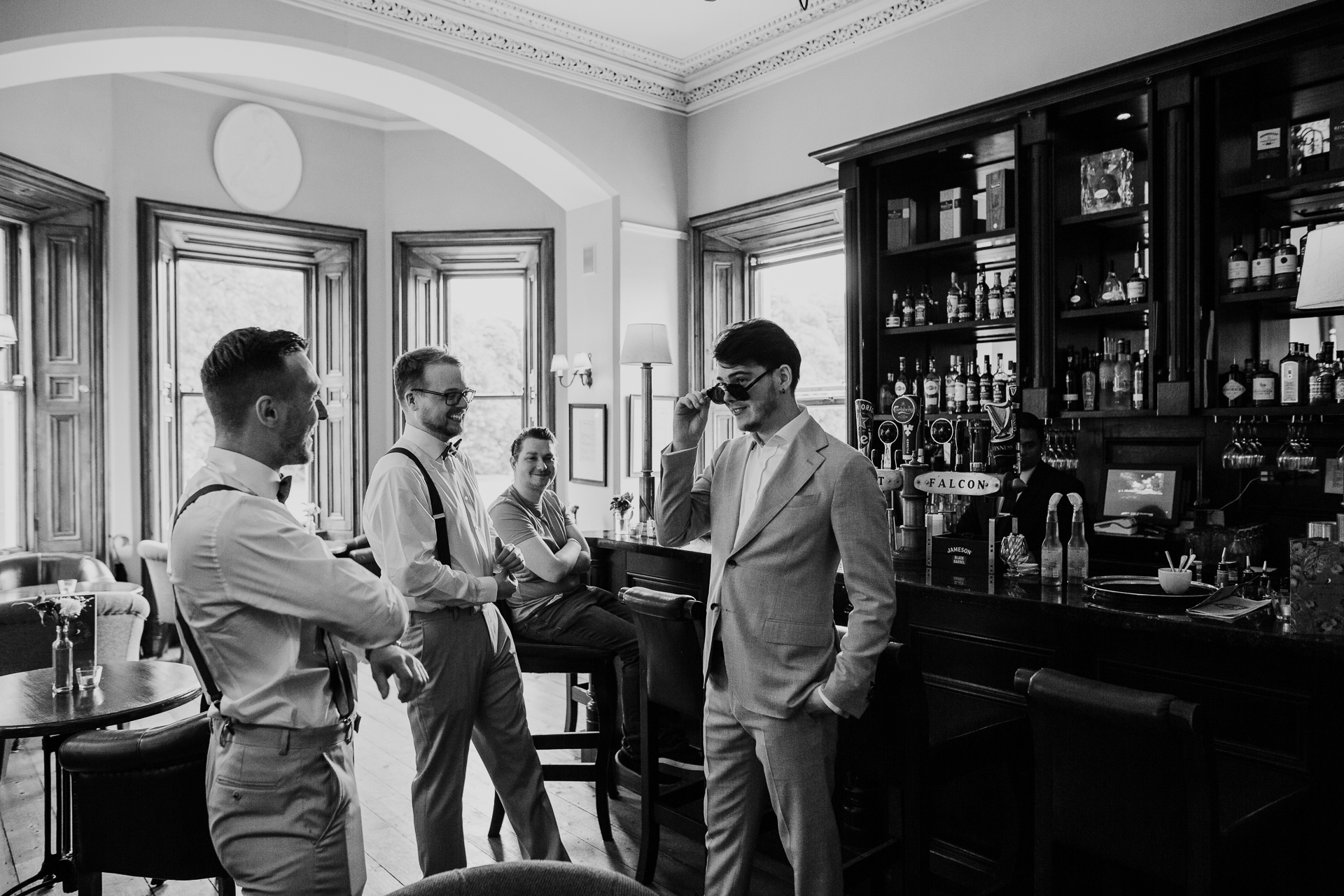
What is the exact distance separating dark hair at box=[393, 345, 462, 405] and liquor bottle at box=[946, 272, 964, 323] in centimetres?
301

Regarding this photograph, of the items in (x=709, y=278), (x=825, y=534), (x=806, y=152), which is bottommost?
(x=825, y=534)

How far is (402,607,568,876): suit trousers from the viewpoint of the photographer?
8.82 ft

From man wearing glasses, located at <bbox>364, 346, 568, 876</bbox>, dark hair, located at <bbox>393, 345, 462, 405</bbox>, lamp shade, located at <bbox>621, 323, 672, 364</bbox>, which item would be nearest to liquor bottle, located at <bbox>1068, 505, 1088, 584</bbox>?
man wearing glasses, located at <bbox>364, 346, 568, 876</bbox>

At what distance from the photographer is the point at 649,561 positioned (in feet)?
14.3

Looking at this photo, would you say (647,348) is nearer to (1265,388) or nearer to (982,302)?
(982,302)

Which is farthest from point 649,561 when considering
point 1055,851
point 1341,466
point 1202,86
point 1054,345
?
point 1202,86

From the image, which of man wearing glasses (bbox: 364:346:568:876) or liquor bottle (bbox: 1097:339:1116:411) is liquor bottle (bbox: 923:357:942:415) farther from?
man wearing glasses (bbox: 364:346:568:876)

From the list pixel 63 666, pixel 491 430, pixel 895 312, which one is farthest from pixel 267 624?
pixel 491 430

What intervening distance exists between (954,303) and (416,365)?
3.12 m

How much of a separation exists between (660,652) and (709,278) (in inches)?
176

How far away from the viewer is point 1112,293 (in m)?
4.33

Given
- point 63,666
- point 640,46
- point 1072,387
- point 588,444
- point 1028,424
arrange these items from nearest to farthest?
point 63,666, point 1028,424, point 1072,387, point 640,46, point 588,444

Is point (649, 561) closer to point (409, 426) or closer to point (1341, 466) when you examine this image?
point (409, 426)

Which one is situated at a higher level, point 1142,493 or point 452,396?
point 452,396
